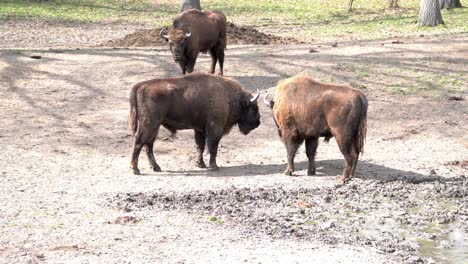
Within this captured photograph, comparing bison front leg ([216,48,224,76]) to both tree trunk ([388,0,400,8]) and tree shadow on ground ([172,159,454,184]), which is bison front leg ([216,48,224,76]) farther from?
tree trunk ([388,0,400,8])

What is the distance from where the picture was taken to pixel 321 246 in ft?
30.7

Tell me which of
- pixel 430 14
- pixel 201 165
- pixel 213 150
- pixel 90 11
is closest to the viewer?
pixel 213 150

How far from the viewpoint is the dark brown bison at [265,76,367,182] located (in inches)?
475

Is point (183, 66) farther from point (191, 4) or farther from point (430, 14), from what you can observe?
point (430, 14)

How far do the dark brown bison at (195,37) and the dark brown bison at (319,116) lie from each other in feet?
15.5

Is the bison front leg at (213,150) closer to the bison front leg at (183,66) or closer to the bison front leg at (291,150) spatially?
the bison front leg at (291,150)

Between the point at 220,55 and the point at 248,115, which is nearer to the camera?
the point at 248,115

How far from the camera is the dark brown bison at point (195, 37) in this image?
17.5 metres

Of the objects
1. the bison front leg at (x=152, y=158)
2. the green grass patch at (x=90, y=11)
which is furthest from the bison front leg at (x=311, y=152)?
the green grass patch at (x=90, y=11)

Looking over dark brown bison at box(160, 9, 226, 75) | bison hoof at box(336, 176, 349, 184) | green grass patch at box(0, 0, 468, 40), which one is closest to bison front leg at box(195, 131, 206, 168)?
bison hoof at box(336, 176, 349, 184)

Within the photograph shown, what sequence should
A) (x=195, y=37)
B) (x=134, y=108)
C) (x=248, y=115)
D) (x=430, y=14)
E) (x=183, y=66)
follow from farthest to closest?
(x=430, y=14)
(x=195, y=37)
(x=183, y=66)
(x=248, y=115)
(x=134, y=108)

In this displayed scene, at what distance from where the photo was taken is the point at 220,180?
12.4 metres

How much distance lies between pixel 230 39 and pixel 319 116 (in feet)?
35.7

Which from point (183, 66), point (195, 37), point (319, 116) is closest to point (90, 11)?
point (195, 37)
